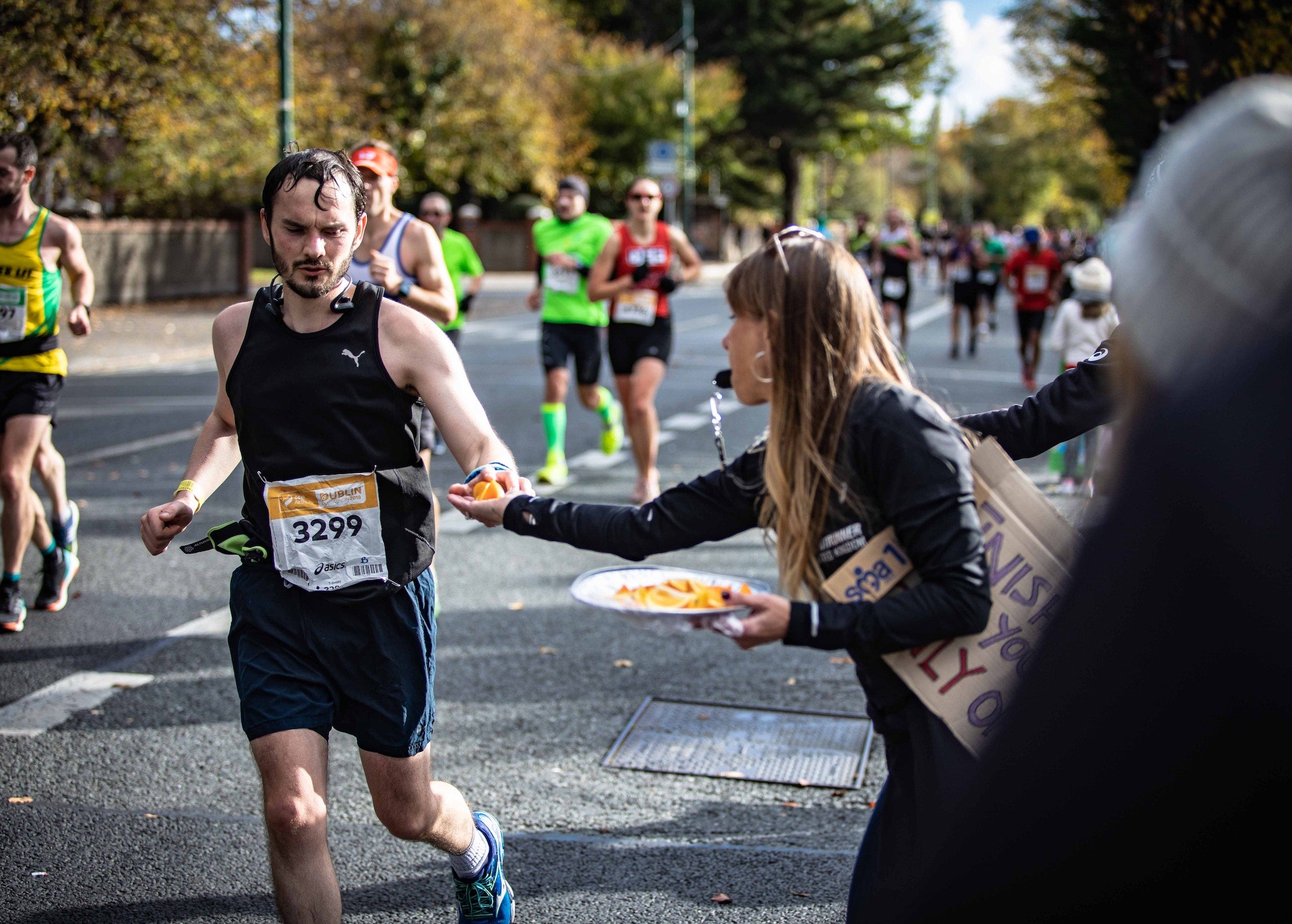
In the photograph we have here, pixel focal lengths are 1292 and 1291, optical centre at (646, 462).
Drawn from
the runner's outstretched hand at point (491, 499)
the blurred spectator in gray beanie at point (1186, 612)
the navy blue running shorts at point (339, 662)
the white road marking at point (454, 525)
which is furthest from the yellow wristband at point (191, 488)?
the white road marking at point (454, 525)

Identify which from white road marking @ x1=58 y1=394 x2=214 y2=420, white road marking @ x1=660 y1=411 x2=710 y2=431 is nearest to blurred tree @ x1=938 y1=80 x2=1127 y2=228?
white road marking @ x1=660 y1=411 x2=710 y2=431

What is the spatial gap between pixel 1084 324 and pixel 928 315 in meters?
21.7

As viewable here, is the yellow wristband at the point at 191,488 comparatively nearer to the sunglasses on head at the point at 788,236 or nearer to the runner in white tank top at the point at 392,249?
the sunglasses on head at the point at 788,236

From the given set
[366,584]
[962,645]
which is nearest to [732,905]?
[366,584]

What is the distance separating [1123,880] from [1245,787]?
→ 5.8 inches

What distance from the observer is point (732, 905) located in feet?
11.0

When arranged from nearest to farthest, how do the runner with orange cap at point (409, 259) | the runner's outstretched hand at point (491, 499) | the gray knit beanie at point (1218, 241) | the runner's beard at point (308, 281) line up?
the gray knit beanie at point (1218, 241), the runner's outstretched hand at point (491, 499), the runner's beard at point (308, 281), the runner with orange cap at point (409, 259)

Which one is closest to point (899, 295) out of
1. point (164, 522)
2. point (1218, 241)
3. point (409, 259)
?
point (409, 259)

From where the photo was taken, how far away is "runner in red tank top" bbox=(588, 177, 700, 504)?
8523 millimetres

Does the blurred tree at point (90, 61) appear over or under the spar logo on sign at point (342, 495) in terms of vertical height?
over

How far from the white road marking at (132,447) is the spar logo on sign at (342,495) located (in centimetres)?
756

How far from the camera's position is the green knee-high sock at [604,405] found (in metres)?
9.59

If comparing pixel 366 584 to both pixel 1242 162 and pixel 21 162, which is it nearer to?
pixel 1242 162

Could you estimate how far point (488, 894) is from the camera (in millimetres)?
3047
